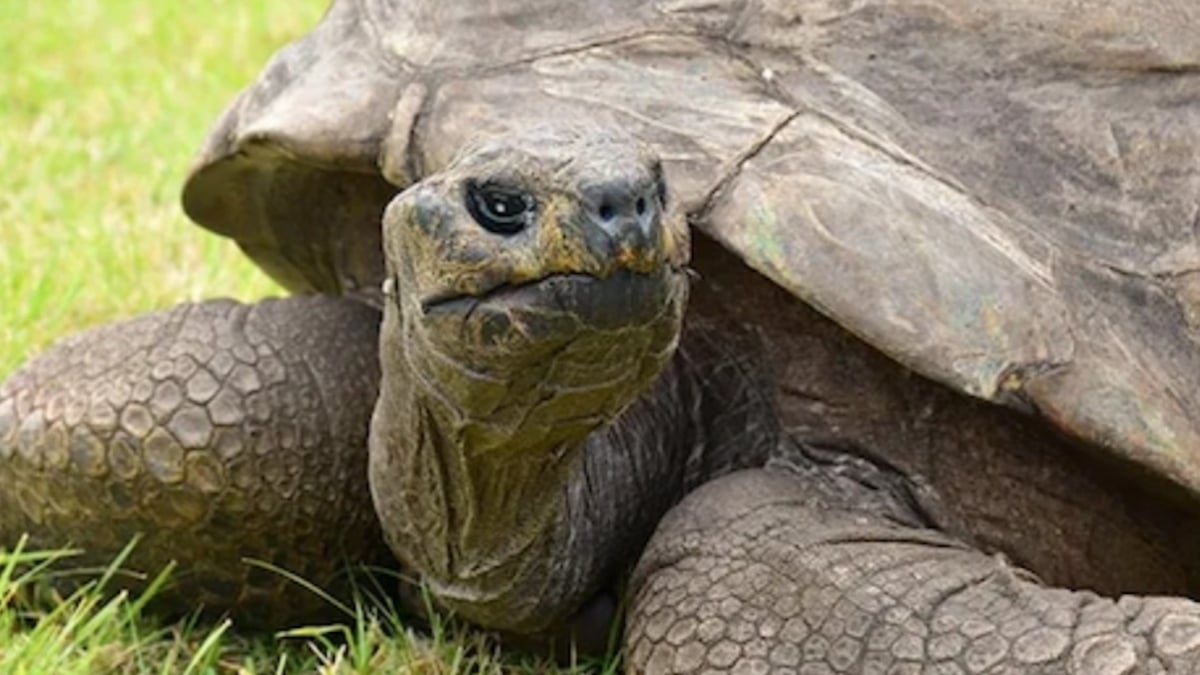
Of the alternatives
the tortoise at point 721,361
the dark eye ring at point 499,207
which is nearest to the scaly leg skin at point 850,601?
the tortoise at point 721,361

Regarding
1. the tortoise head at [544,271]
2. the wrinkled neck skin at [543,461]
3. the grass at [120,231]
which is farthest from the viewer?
the grass at [120,231]

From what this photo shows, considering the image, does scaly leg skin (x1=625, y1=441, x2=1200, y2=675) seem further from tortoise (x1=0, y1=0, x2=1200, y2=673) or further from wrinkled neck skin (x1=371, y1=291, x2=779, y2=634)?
wrinkled neck skin (x1=371, y1=291, x2=779, y2=634)

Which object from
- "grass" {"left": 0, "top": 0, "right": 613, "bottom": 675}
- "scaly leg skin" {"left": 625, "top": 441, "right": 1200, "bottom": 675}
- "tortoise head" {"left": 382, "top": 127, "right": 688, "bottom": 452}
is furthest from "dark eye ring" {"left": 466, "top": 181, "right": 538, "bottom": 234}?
"grass" {"left": 0, "top": 0, "right": 613, "bottom": 675}

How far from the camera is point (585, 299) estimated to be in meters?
2.21

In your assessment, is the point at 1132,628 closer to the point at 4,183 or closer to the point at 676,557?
the point at 676,557

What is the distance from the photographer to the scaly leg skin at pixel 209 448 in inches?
124

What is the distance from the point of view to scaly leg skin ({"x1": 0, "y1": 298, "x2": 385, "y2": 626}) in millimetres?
3158

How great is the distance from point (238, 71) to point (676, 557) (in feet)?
16.7

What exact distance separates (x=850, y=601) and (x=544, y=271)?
2.13 feet

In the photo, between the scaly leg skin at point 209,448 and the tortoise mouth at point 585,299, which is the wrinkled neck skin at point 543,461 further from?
the scaly leg skin at point 209,448

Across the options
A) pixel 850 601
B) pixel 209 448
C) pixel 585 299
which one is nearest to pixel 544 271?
pixel 585 299

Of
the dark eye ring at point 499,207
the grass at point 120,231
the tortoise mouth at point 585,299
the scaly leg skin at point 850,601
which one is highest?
the dark eye ring at point 499,207

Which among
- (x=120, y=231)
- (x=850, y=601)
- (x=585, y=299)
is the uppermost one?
(x=585, y=299)

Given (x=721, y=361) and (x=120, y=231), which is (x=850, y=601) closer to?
(x=721, y=361)
